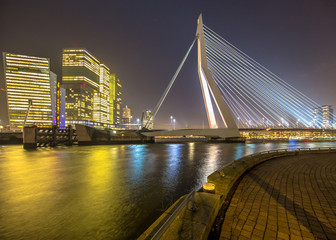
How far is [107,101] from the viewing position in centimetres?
15762

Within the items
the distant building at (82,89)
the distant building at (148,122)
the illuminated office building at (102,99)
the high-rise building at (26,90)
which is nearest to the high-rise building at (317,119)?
the distant building at (148,122)

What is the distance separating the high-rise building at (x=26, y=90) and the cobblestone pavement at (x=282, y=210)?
5136 inches

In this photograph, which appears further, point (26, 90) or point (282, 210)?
point (26, 90)

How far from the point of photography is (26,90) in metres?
102

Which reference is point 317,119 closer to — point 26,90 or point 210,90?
point 210,90

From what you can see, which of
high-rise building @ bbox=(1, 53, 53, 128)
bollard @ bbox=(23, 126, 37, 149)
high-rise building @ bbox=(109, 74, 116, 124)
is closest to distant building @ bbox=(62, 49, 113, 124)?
high-rise building @ bbox=(109, 74, 116, 124)

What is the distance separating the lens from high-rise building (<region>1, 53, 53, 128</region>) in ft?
330

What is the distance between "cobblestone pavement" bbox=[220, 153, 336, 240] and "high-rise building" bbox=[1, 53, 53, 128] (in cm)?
13045

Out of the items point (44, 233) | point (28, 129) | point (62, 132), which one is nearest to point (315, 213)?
point (44, 233)

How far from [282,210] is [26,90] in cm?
13956

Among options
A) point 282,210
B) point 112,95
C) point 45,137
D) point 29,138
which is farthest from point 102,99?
point 282,210

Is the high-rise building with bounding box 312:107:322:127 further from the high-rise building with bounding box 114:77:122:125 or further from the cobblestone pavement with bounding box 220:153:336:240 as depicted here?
the high-rise building with bounding box 114:77:122:125

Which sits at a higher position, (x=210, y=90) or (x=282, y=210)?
(x=210, y=90)

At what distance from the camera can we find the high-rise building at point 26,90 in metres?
100
